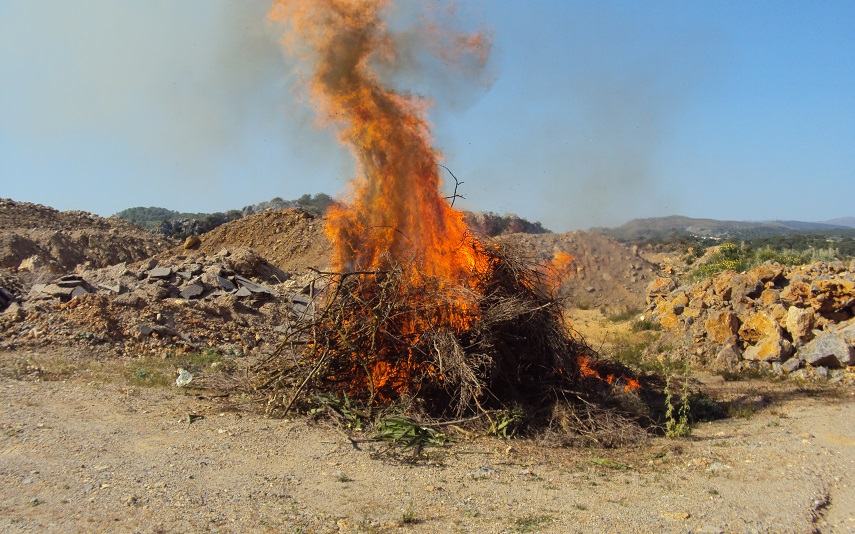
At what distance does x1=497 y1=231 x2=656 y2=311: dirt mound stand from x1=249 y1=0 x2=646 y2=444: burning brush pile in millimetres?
15357

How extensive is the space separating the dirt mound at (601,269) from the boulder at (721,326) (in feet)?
31.9

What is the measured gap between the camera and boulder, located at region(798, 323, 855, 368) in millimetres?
12016

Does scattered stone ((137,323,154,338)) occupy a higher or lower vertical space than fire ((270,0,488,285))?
lower

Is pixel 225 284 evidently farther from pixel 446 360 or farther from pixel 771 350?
pixel 771 350

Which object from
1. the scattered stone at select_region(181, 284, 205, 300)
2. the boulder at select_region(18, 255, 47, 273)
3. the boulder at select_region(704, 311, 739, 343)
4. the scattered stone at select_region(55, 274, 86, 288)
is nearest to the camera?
the boulder at select_region(704, 311, 739, 343)

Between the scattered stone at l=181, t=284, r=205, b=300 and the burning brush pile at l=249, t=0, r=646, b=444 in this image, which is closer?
the burning brush pile at l=249, t=0, r=646, b=444

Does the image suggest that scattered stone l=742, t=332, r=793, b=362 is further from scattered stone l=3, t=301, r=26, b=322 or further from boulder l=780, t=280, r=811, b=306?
scattered stone l=3, t=301, r=26, b=322

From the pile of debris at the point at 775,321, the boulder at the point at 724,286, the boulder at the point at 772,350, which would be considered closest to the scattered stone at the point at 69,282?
the pile of debris at the point at 775,321

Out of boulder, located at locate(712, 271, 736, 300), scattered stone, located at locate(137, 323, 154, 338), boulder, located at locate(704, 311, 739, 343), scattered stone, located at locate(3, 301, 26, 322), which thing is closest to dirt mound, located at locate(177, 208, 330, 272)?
scattered stone, located at locate(3, 301, 26, 322)

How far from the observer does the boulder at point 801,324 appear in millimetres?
13031

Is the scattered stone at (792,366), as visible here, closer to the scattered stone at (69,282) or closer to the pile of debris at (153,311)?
the pile of debris at (153,311)

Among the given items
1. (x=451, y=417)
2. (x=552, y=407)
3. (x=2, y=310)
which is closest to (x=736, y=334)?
(x=552, y=407)

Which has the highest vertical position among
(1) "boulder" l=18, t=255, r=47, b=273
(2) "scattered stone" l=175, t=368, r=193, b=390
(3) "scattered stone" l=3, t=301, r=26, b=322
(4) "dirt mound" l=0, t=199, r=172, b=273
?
(4) "dirt mound" l=0, t=199, r=172, b=273

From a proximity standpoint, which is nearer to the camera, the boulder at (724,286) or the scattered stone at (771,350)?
the scattered stone at (771,350)
